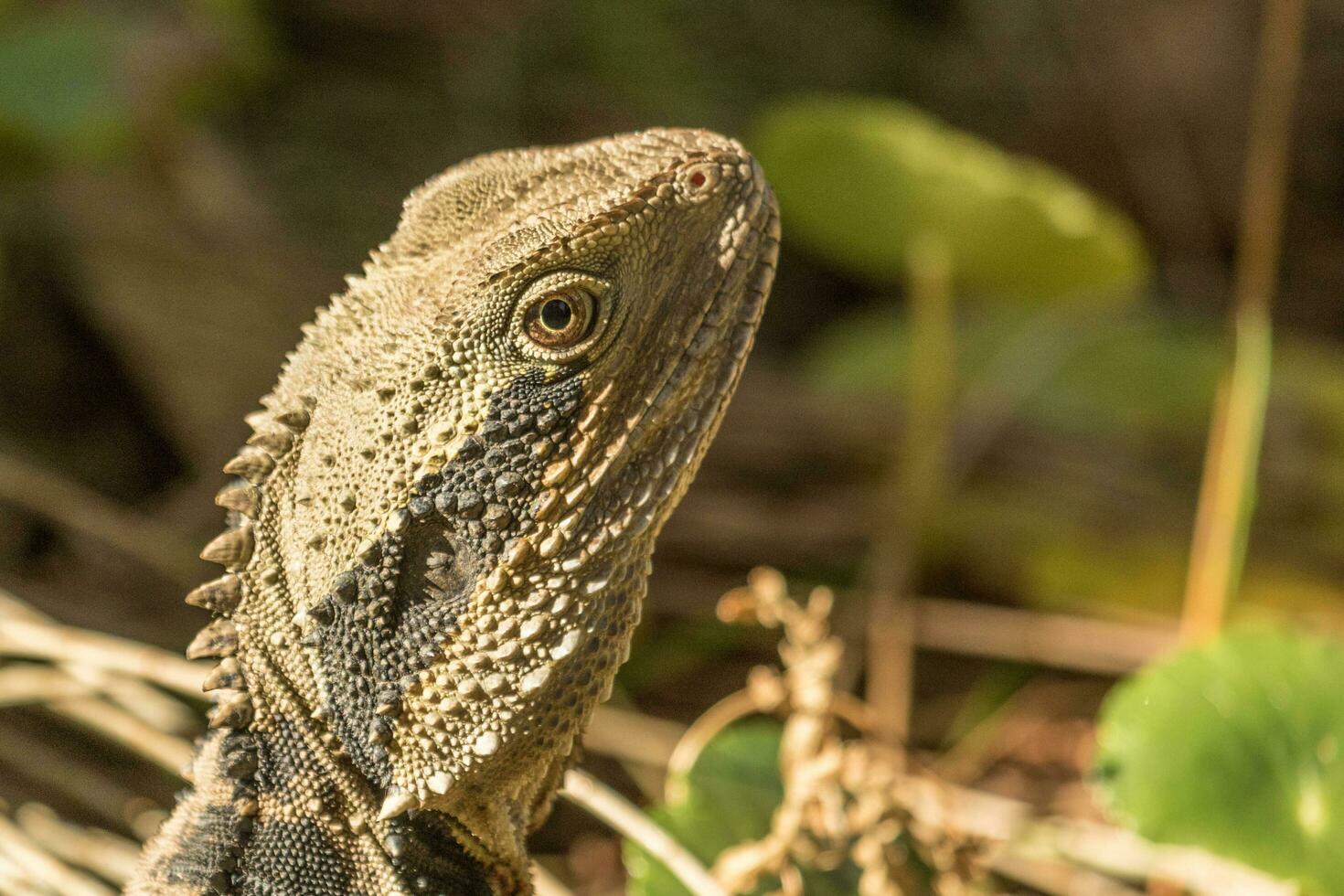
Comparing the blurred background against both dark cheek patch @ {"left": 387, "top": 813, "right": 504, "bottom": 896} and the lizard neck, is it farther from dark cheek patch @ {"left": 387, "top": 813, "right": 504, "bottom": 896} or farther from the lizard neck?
dark cheek patch @ {"left": 387, "top": 813, "right": 504, "bottom": 896}

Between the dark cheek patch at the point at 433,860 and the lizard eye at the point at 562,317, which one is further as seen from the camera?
the dark cheek patch at the point at 433,860

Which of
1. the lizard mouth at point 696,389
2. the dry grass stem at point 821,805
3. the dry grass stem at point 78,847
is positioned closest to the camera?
the lizard mouth at point 696,389

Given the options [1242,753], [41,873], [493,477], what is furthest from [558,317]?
[1242,753]

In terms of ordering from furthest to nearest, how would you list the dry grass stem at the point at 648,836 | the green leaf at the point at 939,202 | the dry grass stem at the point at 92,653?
1. the green leaf at the point at 939,202
2. the dry grass stem at the point at 92,653
3. the dry grass stem at the point at 648,836

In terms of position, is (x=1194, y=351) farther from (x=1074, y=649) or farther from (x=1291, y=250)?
(x=1291, y=250)

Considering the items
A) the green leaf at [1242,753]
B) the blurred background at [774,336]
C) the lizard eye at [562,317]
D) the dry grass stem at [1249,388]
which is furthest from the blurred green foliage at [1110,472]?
the lizard eye at [562,317]

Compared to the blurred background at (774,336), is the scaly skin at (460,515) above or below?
below

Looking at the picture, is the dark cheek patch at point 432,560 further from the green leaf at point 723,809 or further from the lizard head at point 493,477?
the green leaf at point 723,809
